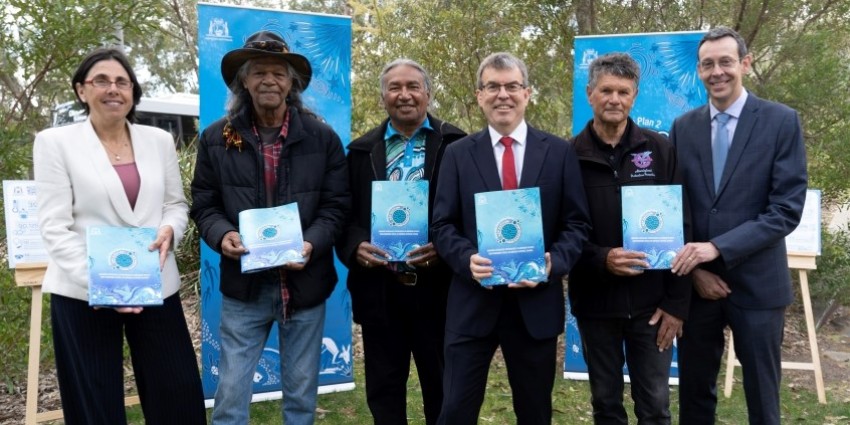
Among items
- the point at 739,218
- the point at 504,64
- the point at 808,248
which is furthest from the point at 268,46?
the point at 808,248

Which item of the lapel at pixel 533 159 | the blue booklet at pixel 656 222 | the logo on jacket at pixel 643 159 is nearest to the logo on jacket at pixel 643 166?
the logo on jacket at pixel 643 159

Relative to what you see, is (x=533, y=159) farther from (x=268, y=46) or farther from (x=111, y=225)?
→ (x=111, y=225)

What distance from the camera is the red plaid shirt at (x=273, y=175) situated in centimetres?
341

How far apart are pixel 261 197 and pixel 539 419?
164cm

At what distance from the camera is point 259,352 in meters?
3.54

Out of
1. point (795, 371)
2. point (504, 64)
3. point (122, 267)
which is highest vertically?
point (504, 64)

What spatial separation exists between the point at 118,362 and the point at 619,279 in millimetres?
2348

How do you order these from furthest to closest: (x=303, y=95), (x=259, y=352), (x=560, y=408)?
1. (x=560, y=408)
2. (x=303, y=95)
3. (x=259, y=352)

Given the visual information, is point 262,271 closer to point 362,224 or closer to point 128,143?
point 362,224

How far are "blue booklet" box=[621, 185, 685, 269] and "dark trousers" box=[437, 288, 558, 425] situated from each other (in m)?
0.57

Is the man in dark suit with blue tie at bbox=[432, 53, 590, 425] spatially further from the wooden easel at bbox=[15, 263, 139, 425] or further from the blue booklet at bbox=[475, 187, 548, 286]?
the wooden easel at bbox=[15, 263, 139, 425]

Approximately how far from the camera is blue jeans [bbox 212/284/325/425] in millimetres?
3426

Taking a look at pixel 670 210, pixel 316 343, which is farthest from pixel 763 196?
pixel 316 343

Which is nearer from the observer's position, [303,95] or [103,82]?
[103,82]
